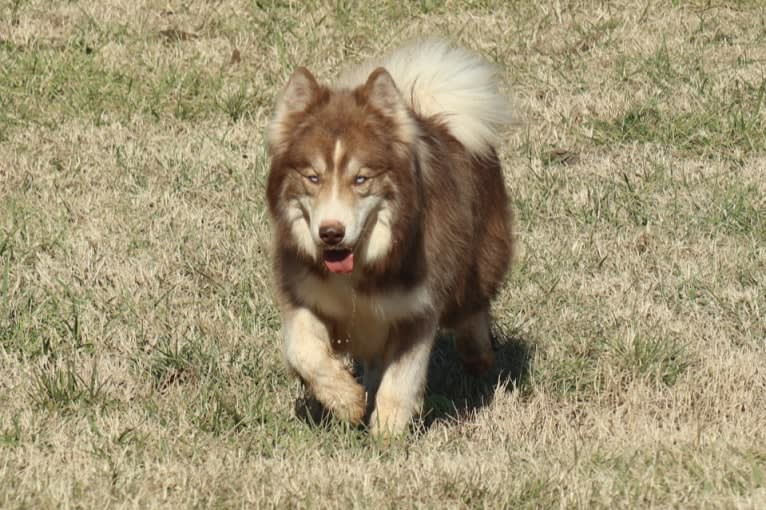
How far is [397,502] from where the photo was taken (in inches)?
198

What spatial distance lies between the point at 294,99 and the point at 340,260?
2.39ft

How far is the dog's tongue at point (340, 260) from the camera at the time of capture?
5469 millimetres

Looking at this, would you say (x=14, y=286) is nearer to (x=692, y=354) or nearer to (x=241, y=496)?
(x=241, y=496)

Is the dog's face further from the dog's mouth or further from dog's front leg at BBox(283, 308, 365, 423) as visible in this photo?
dog's front leg at BBox(283, 308, 365, 423)

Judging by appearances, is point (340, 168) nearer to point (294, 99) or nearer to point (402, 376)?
point (294, 99)

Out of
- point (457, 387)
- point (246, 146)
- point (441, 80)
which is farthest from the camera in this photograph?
point (246, 146)

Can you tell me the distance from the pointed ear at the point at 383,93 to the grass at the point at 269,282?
1.30 metres

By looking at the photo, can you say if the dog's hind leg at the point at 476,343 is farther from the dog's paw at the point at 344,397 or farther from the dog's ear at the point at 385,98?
the dog's ear at the point at 385,98

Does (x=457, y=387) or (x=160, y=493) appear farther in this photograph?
(x=457, y=387)

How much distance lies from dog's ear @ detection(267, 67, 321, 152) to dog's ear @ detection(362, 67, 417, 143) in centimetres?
22

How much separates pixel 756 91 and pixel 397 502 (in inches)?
265

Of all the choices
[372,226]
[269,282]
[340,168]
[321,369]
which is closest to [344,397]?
[321,369]

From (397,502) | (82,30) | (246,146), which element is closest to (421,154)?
(397,502)

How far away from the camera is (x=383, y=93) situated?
570cm
